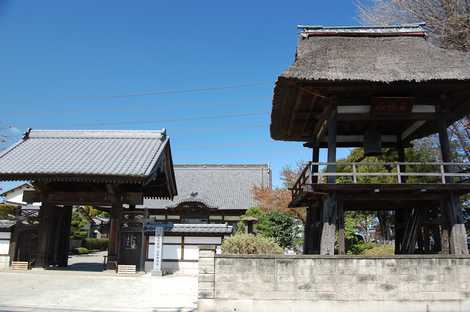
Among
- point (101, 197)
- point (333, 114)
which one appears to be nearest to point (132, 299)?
point (101, 197)

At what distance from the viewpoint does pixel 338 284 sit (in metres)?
9.45

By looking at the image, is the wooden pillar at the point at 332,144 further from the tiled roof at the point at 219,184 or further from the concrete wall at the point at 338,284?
the tiled roof at the point at 219,184

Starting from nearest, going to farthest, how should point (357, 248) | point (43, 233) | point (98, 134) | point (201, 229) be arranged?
point (43, 233) < point (201, 229) < point (98, 134) < point (357, 248)

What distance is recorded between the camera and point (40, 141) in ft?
63.2

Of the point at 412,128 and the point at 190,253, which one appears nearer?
the point at 412,128

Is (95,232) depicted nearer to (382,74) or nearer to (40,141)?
(40,141)

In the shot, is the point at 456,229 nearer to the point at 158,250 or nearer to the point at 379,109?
the point at 379,109

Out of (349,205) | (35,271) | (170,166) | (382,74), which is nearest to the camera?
(382,74)

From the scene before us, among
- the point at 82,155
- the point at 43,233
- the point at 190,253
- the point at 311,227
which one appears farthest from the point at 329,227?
the point at 43,233

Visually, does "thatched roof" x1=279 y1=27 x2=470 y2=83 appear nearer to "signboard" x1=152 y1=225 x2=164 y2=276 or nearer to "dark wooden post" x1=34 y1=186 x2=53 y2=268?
"signboard" x1=152 y1=225 x2=164 y2=276

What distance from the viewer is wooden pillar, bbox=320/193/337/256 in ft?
37.1

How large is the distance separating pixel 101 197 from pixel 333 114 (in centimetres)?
1044

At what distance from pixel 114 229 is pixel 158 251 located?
233 centimetres

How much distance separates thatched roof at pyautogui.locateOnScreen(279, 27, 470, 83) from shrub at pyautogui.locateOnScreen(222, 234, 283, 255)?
4856 mm
